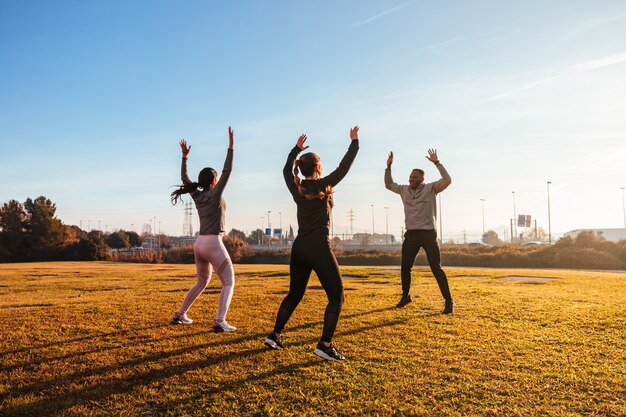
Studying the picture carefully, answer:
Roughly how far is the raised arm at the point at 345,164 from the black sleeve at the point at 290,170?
396 mm

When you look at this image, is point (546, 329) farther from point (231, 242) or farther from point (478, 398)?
point (231, 242)

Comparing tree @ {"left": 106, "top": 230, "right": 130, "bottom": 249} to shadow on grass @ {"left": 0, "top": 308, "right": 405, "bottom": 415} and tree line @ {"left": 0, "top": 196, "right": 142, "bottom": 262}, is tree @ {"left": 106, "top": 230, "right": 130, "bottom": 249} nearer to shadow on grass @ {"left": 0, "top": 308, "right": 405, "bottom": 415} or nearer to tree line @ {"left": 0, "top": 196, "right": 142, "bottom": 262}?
tree line @ {"left": 0, "top": 196, "right": 142, "bottom": 262}

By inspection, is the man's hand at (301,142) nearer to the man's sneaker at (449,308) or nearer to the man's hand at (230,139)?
the man's hand at (230,139)

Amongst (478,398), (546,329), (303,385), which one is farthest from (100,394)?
(546,329)

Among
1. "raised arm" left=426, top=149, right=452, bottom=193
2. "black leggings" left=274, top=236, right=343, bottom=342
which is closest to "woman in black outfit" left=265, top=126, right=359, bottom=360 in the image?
"black leggings" left=274, top=236, right=343, bottom=342

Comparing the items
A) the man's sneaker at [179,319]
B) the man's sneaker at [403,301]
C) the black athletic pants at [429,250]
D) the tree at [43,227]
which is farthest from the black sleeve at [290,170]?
the tree at [43,227]

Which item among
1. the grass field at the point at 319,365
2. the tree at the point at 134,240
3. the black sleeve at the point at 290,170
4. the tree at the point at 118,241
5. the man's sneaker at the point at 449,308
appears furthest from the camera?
the tree at the point at 134,240

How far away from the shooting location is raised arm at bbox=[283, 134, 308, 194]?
16.9 ft

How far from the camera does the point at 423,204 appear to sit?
782cm

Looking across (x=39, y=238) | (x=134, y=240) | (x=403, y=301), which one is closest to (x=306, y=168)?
(x=403, y=301)

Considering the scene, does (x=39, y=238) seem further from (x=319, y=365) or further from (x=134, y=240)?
(x=319, y=365)

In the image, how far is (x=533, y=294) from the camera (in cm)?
1024

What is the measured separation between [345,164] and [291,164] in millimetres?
647

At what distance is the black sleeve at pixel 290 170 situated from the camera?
5129 mm
